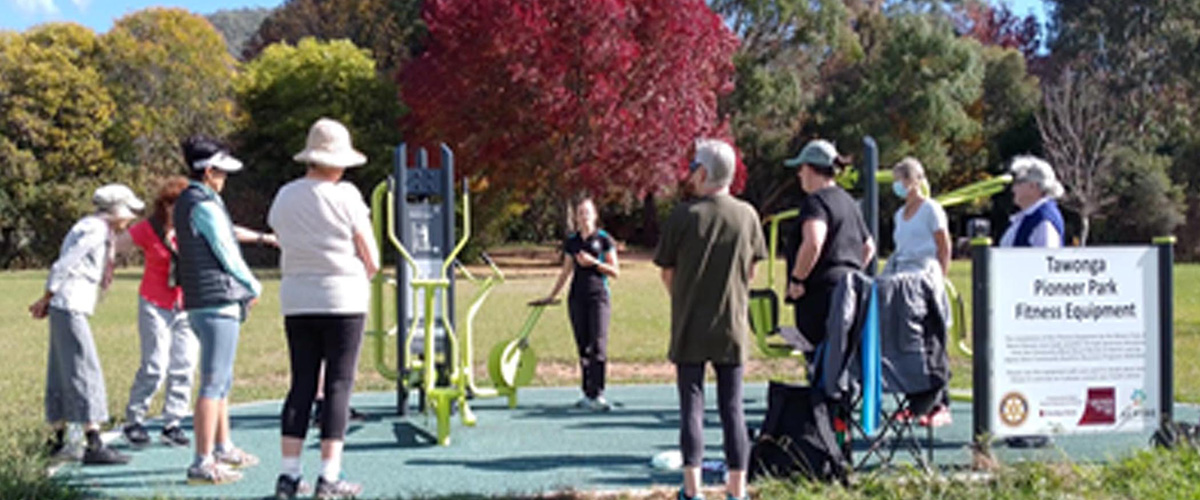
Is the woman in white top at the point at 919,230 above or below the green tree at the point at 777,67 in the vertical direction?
below

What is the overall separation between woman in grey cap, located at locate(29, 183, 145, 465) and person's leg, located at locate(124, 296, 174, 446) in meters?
0.45

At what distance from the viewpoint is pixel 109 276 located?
22.7ft

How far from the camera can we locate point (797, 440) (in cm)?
576

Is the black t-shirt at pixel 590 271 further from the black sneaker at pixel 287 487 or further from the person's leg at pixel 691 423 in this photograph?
the black sneaker at pixel 287 487

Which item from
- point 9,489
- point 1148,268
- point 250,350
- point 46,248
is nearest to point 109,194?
point 9,489

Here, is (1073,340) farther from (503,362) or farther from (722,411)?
(503,362)

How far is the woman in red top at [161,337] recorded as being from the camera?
700 cm

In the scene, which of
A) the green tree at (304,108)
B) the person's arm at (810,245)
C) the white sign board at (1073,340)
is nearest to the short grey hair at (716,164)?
the person's arm at (810,245)

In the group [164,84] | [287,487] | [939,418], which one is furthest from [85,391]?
[164,84]

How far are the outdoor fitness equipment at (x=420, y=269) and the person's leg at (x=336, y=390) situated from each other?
172 cm

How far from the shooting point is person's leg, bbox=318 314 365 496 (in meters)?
5.58

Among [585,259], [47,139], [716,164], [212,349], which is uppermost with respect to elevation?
[47,139]

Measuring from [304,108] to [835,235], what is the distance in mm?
34150

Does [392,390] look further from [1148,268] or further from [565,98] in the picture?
[565,98]
